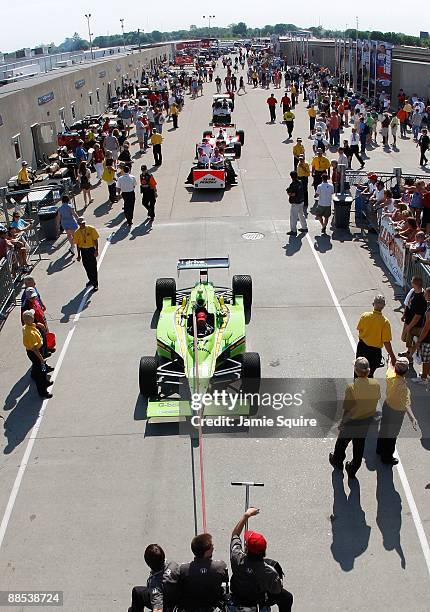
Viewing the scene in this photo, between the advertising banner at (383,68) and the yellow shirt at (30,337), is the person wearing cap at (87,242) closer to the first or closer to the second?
the yellow shirt at (30,337)

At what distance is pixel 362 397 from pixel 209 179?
13787 mm

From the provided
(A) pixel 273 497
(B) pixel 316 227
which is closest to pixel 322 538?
(A) pixel 273 497

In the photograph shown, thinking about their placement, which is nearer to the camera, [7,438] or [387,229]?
[7,438]

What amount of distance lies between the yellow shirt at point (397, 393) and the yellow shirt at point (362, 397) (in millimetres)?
219

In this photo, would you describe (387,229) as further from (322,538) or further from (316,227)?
(322,538)

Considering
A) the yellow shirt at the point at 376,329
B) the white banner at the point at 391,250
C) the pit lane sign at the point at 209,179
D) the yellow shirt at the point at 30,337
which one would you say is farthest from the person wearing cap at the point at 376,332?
the pit lane sign at the point at 209,179

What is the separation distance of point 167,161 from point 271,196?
7.37 meters

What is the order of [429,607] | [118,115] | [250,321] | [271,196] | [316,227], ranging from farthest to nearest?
1. [118,115]
2. [271,196]
3. [316,227]
4. [250,321]
5. [429,607]

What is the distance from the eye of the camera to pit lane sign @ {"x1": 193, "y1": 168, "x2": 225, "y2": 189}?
64.3 feet

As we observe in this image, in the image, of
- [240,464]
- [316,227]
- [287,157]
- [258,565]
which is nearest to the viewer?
[258,565]

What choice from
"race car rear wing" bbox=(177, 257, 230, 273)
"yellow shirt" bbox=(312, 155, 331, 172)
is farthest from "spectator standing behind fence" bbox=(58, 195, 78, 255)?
"yellow shirt" bbox=(312, 155, 331, 172)

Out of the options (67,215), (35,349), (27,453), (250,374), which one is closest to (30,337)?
(35,349)

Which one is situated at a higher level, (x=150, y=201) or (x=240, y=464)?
(x=150, y=201)

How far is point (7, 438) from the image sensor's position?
8391 millimetres
